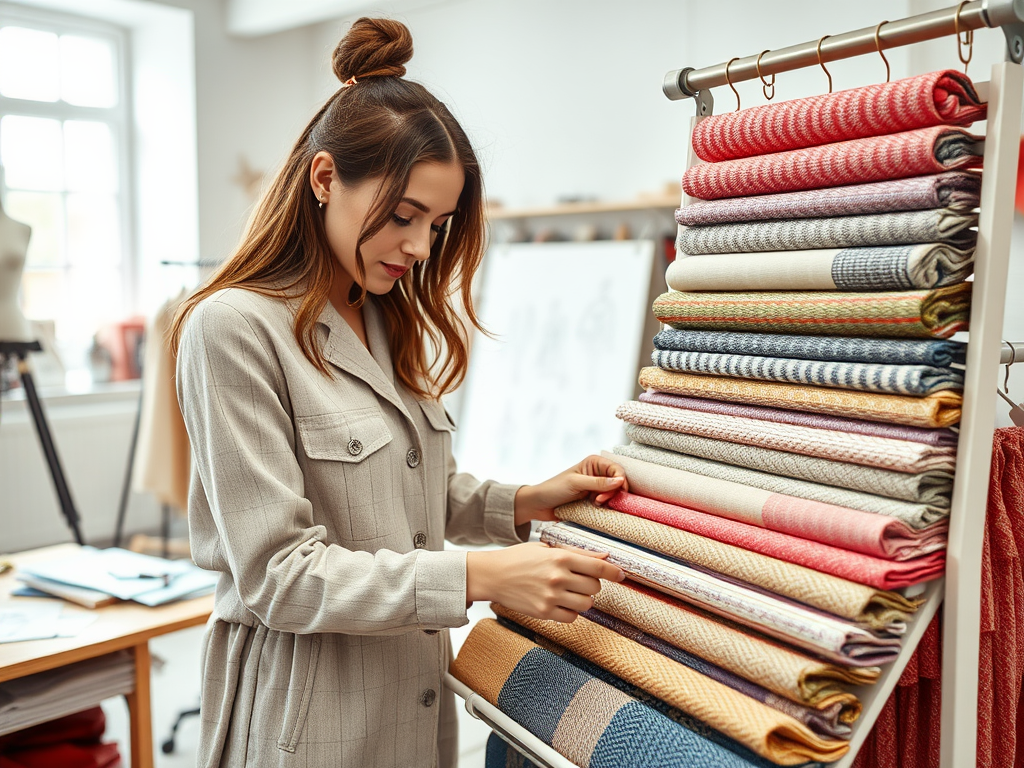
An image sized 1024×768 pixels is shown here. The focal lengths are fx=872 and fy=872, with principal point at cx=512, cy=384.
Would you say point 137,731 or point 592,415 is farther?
Answer: point 592,415

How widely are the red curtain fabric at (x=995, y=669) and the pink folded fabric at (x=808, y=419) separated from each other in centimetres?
18

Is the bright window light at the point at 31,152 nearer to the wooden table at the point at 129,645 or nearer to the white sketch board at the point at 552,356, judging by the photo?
the white sketch board at the point at 552,356

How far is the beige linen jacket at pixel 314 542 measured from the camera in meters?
1.02

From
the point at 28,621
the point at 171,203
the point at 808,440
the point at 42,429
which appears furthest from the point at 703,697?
the point at 171,203

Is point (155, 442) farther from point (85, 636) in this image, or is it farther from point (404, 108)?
point (404, 108)

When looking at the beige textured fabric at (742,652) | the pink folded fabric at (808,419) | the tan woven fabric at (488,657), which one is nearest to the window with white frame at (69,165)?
the tan woven fabric at (488,657)

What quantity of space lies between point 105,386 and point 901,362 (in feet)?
14.9

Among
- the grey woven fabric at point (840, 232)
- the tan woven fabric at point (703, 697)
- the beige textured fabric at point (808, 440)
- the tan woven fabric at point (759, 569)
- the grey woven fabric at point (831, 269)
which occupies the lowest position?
the tan woven fabric at point (703, 697)

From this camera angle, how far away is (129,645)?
6.14ft

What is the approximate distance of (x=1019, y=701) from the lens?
104 cm

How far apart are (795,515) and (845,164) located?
1.16 feet

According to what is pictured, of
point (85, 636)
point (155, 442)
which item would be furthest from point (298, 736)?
point (155, 442)

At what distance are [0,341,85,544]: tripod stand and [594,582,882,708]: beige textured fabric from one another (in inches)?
105

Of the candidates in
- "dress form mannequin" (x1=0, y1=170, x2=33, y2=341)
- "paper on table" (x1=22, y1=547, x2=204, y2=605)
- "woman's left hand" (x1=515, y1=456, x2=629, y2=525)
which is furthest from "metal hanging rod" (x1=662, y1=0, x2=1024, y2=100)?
"dress form mannequin" (x1=0, y1=170, x2=33, y2=341)
